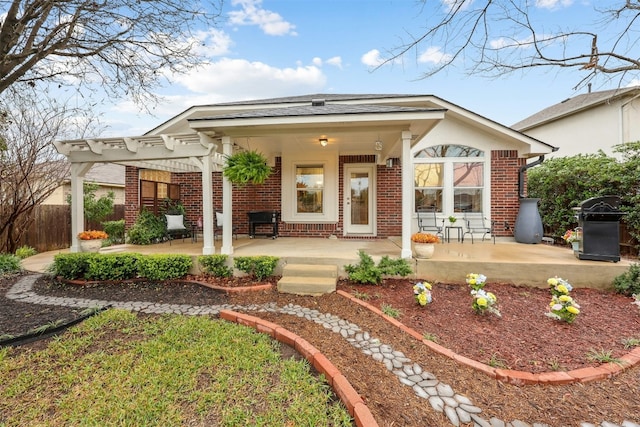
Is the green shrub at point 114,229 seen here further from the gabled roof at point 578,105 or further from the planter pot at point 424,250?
the gabled roof at point 578,105

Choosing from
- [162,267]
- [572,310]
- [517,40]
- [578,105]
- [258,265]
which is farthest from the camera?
[578,105]

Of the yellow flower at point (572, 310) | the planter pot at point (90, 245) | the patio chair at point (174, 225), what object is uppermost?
the patio chair at point (174, 225)

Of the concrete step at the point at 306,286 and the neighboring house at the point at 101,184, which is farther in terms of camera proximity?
the neighboring house at the point at 101,184

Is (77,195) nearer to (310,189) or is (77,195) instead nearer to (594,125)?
(310,189)

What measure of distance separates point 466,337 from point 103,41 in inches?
258

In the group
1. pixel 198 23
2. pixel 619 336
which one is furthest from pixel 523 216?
pixel 198 23

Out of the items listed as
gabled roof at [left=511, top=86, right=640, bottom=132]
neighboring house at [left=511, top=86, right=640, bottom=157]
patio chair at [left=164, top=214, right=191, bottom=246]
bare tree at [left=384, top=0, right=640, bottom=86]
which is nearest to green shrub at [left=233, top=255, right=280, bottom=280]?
patio chair at [left=164, top=214, right=191, bottom=246]

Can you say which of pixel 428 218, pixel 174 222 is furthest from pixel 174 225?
pixel 428 218

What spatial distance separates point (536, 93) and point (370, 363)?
326 inches

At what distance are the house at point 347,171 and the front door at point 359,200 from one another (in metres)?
0.03

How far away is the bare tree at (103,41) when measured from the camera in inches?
145

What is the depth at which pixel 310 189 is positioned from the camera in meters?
8.25

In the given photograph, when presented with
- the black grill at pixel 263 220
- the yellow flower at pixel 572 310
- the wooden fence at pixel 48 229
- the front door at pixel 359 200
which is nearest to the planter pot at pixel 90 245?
the black grill at pixel 263 220

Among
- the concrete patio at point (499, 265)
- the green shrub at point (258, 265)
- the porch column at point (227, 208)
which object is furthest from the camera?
the porch column at point (227, 208)
